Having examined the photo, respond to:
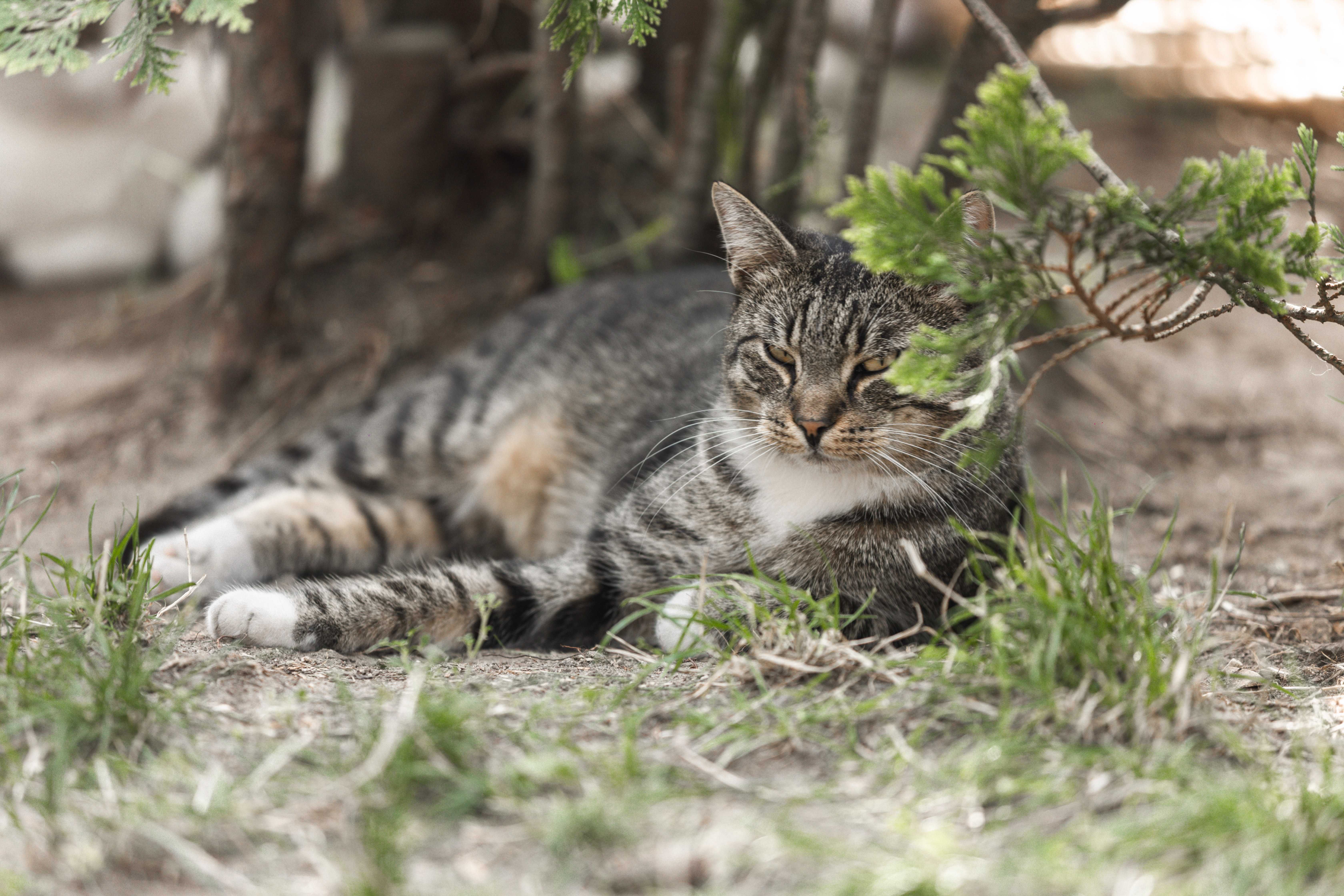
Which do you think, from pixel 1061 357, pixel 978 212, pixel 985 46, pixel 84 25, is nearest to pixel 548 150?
pixel 985 46

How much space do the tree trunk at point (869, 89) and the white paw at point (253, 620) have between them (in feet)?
7.45

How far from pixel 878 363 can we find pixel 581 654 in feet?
3.27

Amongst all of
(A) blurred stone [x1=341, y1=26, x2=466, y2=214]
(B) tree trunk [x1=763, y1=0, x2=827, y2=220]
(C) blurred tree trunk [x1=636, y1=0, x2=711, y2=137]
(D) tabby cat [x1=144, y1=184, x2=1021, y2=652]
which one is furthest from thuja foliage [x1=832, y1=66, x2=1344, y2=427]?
(A) blurred stone [x1=341, y1=26, x2=466, y2=214]

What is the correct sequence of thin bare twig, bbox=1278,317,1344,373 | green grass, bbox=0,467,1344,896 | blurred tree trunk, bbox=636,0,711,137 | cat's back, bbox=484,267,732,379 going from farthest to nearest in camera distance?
blurred tree trunk, bbox=636,0,711,137 < cat's back, bbox=484,267,732,379 < thin bare twig, bbox=1278,317,1344,373 < green grass, bbox=0,467,1344,896

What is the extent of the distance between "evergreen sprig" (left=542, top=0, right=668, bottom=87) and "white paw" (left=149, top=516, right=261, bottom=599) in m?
1.65

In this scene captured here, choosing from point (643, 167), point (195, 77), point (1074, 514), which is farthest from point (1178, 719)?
point (195, 77)

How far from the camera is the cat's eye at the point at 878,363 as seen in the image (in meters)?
2.39

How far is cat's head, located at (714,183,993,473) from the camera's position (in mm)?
2359

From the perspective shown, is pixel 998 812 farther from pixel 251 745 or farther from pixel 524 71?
pixel 524 71

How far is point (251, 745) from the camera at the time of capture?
1.79 meters

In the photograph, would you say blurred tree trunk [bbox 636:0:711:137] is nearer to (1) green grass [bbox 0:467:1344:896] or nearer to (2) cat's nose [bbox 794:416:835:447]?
(2) cat's nose [bbox 794:416:835:447]

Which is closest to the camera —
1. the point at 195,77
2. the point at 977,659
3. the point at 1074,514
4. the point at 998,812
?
the point at 998,812

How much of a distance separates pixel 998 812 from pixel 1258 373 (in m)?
4.05

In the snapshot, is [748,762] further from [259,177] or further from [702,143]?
[259,177]
